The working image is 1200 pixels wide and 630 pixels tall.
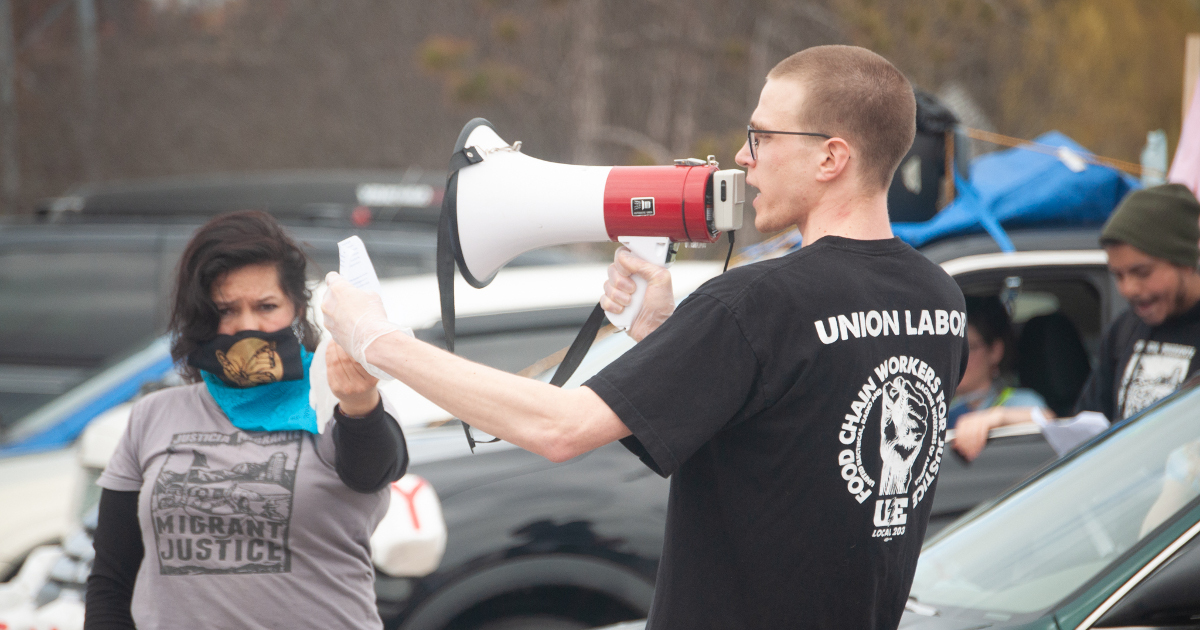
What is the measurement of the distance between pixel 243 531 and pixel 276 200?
219 inches

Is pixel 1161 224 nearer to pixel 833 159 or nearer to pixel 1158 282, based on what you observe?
pixel 1158 282

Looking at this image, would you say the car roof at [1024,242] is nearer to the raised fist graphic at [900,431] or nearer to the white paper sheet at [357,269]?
the raised fist graphic at [900,431]

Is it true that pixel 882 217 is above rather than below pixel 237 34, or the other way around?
below

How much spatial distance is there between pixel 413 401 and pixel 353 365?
1.81m

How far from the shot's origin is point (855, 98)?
1726 millimetres

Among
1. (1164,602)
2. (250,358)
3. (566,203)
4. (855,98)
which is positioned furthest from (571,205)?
(1164,602)

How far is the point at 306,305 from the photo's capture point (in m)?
2.45

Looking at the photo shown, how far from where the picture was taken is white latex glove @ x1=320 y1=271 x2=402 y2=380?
5.87 feet

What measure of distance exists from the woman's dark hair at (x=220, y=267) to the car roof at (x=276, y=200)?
453 cm

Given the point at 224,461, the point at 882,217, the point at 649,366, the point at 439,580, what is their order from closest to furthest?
1. the point at 649,366
2. the point at 882,217
3. the point at 224,461
4. the point at 439,580

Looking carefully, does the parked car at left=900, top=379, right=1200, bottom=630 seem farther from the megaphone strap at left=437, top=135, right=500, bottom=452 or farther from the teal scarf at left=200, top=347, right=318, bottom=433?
the teal scarf at left=200, top=347, right=318, bottom=433

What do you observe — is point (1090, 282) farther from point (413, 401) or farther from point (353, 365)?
point (353, 365)

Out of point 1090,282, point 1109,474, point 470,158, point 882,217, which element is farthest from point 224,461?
point 1090,282

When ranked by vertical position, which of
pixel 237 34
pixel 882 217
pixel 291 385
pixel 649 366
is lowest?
pixel 291 385
